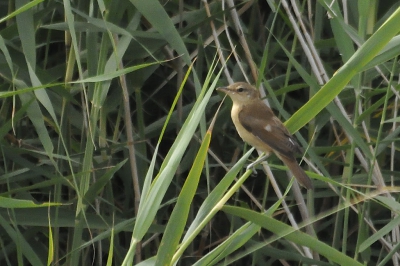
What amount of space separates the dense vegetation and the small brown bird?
0.06 metres

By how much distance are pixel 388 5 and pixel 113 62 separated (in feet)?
4.33

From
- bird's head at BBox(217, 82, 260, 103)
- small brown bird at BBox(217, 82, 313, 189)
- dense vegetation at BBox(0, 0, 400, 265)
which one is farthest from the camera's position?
bird's head at BBox(217, 82, 260, 103)

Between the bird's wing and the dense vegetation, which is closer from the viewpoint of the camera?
the dense vegetation

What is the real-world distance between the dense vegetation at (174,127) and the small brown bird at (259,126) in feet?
0.21

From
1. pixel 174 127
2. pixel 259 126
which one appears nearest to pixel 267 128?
pixel 259 126

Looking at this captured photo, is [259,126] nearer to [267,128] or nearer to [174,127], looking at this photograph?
[267,128]

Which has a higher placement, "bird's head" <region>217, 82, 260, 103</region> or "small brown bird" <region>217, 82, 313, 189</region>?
"bird's head" <region>217, 82, 260, 103</region>

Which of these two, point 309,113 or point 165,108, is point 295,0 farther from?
point 309,113

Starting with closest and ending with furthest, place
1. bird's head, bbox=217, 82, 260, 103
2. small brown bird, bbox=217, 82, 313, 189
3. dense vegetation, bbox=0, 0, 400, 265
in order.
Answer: dense vegetation, bbox=0, 0, 400, 265
small brown bird, bbox=217, 82, 313, 189
bird's head, bbox=217, 82, 260, 103

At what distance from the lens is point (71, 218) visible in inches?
94.3

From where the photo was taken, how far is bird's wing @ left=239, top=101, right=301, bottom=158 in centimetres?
242

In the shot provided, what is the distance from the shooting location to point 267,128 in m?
2.55

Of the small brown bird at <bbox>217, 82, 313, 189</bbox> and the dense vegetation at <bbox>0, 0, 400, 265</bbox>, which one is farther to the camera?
the small brown bird at <bbox>217, 82, 313, 189</bbox>

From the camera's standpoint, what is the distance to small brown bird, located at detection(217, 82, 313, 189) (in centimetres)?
240
